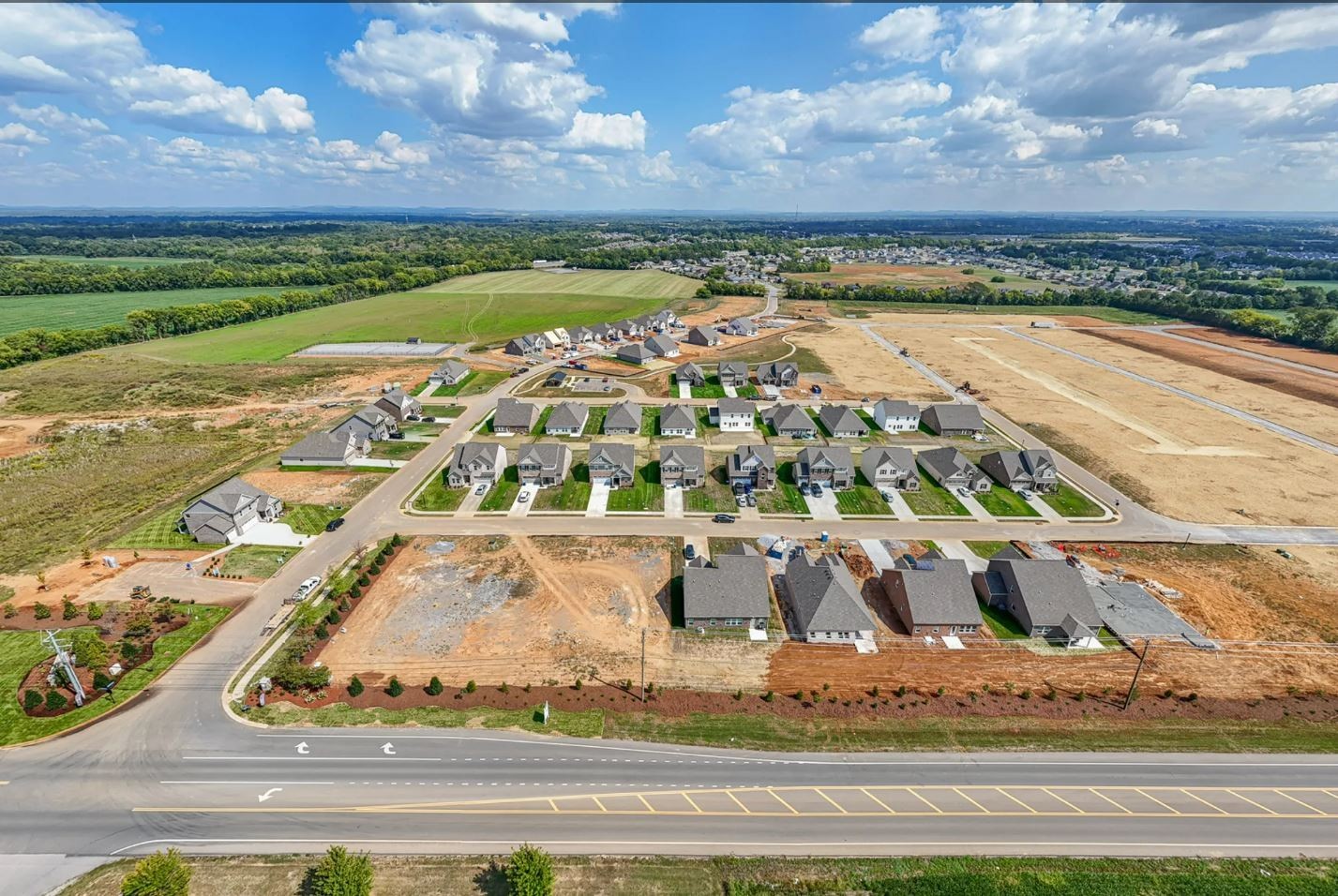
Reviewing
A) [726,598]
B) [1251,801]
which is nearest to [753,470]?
[726,598]

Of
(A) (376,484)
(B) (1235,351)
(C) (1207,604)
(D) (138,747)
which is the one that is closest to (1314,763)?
(C) (1207,604)

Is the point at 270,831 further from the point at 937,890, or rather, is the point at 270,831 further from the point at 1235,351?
the point at 1235,351

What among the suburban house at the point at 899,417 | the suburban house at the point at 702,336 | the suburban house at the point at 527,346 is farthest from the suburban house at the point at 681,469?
the suburban house at the point at 702,336

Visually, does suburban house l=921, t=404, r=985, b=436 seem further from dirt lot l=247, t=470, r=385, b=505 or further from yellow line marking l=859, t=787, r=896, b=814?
dirt lot l=247, t=470, r=385, b=505

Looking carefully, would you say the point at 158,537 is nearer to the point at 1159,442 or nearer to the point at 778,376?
the point at 778,376

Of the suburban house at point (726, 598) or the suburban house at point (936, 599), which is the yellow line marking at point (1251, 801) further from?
the suburban house at point (726, 598)
